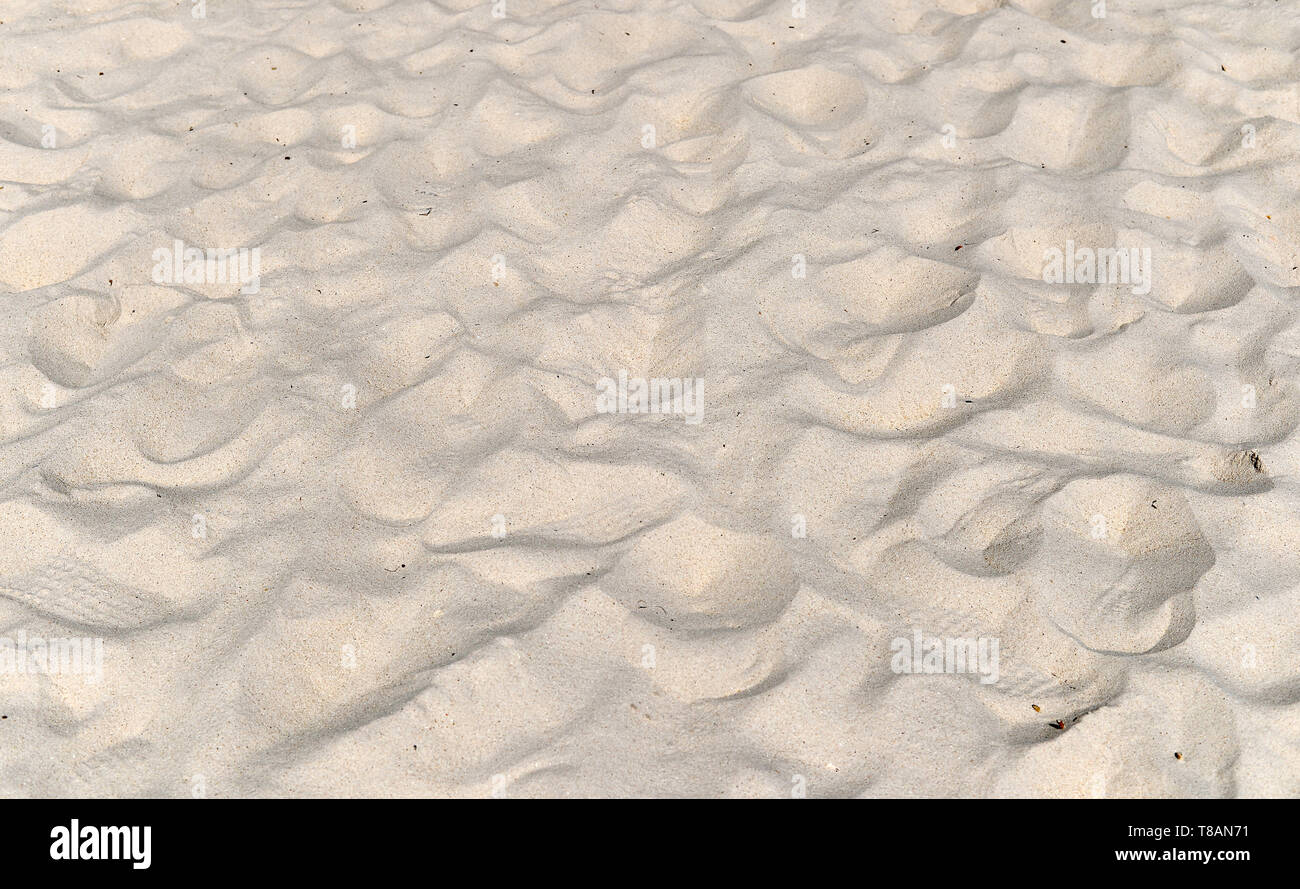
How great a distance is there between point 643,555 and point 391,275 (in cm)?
120

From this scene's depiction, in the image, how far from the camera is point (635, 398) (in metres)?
2.67

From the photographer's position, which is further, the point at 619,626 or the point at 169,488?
the point at 169,488

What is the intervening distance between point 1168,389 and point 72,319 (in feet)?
9.63

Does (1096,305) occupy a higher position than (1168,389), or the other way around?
(1096,305)

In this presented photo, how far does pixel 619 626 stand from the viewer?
7.18 ft

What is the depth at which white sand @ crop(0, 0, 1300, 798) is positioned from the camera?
206 centimetres

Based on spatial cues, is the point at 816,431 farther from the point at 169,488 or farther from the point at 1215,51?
the point at 1215,51

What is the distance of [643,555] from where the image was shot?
233 cm

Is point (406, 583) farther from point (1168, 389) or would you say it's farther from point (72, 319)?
point (1168, 389)

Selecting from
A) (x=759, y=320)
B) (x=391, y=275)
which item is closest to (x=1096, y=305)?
(x=759, y=320)

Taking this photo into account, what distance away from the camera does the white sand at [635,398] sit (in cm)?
206
